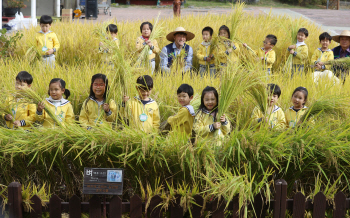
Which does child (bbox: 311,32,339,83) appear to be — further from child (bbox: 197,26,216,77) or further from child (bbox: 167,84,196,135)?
child (bbox: 167,84,196,135)

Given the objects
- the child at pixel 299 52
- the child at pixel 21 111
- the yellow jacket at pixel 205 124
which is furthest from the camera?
the child at pixel 299 52

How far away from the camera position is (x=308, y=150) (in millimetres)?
3123

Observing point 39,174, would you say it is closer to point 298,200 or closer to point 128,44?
point 298,200

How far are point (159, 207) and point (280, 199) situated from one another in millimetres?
902

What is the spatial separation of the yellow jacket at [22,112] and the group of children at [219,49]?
1.92 metres

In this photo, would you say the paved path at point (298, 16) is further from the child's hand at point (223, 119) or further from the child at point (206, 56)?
the child's hand at point (223, 119)

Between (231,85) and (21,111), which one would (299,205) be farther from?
(21,111)

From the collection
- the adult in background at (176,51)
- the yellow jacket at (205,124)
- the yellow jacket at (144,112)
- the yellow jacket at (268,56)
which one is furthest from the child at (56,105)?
the yellow jacket at (268,56)

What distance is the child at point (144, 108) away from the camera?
12.4 feet

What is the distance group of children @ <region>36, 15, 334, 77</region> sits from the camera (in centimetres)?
567

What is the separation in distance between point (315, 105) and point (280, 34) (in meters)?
4.74

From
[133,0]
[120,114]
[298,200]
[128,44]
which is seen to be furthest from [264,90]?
[133,0]

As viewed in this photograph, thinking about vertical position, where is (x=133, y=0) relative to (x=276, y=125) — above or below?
above

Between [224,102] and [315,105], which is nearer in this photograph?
[224,102]
